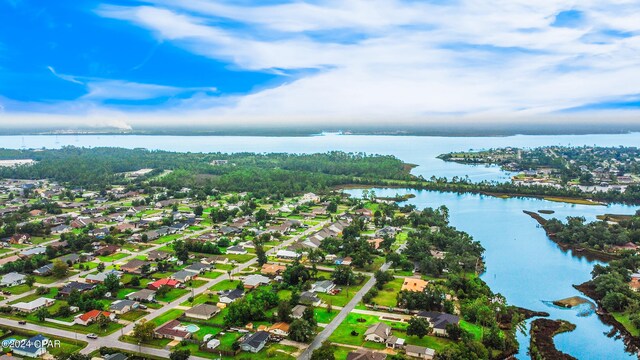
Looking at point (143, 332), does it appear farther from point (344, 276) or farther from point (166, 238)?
point (166, 238)

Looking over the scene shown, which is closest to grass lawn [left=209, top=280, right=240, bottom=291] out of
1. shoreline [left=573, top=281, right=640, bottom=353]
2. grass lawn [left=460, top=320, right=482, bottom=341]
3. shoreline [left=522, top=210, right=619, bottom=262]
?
grass lawn [left=460, top=320, right=482, bottom=341]

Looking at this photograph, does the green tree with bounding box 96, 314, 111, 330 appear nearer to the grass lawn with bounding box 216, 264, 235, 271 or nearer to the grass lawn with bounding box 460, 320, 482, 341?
the grass lawn with bounding box 216, 264, 235, 271

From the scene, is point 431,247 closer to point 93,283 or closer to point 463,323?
point 463,323

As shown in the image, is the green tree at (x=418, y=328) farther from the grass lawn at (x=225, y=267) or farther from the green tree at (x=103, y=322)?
the green tree at (x=103, y=322)

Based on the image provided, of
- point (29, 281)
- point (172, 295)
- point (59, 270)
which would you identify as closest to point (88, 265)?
point (59, 270)

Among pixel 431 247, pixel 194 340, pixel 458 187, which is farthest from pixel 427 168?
pixel 194 340

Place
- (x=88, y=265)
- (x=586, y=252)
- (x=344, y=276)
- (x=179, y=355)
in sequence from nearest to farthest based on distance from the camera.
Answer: (x=179, y=355) → (x=344, y=276) → (x=88, y=265) → (x=586, y=252)
